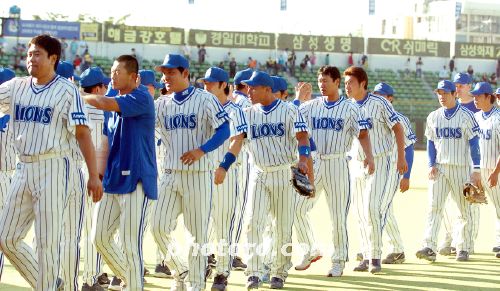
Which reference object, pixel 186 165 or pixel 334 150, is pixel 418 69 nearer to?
pixel 334 150

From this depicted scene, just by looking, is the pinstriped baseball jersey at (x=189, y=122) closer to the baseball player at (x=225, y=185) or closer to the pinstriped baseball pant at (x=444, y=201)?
the baseball player at (x=225, y=185)

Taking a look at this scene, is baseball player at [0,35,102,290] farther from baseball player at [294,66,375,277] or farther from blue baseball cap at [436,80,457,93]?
blue baseball cap at [436,80,457,93]

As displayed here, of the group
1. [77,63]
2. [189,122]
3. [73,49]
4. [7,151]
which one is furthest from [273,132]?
[73,49]

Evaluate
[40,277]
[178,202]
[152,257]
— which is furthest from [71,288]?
[152,257]

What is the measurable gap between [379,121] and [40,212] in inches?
212

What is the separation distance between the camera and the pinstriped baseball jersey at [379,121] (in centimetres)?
1207

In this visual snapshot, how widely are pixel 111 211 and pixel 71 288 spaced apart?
65 centimetres

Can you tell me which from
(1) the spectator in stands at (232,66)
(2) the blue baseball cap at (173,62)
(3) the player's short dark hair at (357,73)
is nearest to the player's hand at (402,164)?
(3) the player's short dark hair at (357,73)

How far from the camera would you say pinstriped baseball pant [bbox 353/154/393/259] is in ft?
38.5

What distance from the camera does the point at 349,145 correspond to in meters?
11.3

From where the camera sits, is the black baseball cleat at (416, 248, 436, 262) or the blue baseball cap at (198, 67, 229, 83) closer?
the blue baseball cap at (198, 67, 229, 83)

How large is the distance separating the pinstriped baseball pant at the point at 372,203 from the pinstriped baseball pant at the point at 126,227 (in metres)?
3.86

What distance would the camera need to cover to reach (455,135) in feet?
42.0

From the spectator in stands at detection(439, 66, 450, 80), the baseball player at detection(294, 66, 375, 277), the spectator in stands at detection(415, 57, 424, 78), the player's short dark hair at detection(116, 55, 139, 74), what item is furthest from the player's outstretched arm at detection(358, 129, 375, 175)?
the spectator in stands at detection(415, 57, 424, 78)
